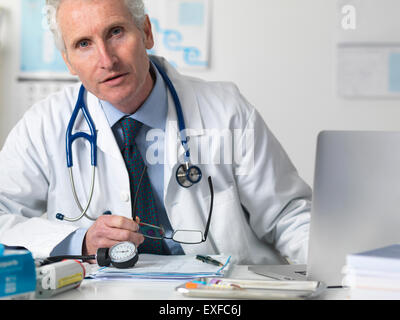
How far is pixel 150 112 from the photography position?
1470 mm

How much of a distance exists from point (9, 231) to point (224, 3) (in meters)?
1.56

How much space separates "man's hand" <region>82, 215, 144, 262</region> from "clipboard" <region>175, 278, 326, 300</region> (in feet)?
0.96

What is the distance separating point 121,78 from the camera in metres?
1.36

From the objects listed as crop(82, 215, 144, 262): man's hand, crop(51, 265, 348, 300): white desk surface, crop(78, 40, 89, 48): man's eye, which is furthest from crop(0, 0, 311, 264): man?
crop(51, 265, 348, 300): white desk surface

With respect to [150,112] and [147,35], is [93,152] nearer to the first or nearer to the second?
[150,112]

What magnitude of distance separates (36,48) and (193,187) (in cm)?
146

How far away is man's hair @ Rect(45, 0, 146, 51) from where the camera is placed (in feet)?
4.62

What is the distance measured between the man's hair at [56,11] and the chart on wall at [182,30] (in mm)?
942

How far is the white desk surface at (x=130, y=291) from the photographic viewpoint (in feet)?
2.63

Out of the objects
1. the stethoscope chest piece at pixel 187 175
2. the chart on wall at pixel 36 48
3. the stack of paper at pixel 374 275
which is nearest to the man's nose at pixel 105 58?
the stethoscope chest piece at pixel 187 175

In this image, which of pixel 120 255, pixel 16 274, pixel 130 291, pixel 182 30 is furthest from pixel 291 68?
pixel 16 274

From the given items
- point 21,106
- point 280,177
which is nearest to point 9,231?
point 280,177
